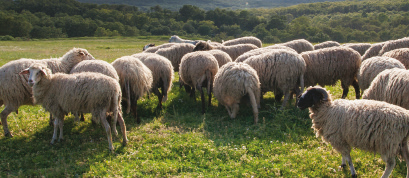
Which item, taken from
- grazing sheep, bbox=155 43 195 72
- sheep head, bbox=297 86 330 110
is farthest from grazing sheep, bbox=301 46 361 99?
grazing sheep, bbox=155 43 195 72

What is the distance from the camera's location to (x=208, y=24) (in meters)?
68.3

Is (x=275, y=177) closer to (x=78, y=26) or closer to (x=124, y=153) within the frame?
(x=124, y=153)

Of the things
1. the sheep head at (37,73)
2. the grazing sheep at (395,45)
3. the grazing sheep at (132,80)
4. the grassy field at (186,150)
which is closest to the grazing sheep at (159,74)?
the grazing sheep at (132,80)

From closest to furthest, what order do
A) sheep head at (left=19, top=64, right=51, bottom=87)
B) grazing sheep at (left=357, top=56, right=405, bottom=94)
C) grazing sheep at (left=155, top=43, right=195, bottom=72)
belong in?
sheep head at (left=19, top=64, right=51, bottom=87) → grazing sheep at (left=357, top=56, right=405, bottom=94) → grazing sheep at (left=155, top=43, right=195, bottom=72)

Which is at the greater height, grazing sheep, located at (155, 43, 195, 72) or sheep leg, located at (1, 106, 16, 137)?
grazing sheep, located at (155, 43, 195, 72)

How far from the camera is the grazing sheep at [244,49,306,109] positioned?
28.7ft

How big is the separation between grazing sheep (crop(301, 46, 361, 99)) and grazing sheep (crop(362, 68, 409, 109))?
102 inches

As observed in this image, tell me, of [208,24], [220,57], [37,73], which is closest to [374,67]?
[220,57]

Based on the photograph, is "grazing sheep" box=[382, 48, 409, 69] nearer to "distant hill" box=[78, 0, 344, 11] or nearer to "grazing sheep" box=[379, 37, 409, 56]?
"grazing sheep" box=[379, 37, 409, 56]

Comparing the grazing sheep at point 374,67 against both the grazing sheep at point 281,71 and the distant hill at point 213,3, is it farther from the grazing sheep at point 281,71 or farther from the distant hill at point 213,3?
the distant hill at point 213,3

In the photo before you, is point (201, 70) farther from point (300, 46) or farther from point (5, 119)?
point (300, 46)

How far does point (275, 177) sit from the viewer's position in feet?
16.9

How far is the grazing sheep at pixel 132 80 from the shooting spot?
320 inches

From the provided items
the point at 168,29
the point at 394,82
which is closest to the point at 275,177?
the point at 394,82
